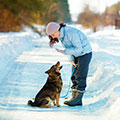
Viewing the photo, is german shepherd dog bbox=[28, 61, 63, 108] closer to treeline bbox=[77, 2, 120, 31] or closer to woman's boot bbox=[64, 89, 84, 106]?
woman's boot bbox=[64, 89, 84, 106]

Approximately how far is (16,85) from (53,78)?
218 centimetres

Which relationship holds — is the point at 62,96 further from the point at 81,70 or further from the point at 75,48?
the point at 75,48

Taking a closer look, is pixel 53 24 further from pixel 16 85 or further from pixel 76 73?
pixel 16 85

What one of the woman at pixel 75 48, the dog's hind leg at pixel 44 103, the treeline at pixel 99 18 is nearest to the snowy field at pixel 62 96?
the dog's hind leg at pixel 44 103

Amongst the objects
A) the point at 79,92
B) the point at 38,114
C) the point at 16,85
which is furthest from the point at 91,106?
the point at 16,85

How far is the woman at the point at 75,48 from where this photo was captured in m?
4.82

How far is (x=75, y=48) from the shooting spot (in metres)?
4.88

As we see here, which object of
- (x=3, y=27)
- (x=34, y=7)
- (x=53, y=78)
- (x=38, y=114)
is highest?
(x=34, y=7)

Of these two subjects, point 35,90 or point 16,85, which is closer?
point 35,90

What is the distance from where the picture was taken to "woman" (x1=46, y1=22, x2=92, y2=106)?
A: 4824 mm

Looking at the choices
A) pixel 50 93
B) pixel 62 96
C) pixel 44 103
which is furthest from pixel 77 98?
pixel 62 96

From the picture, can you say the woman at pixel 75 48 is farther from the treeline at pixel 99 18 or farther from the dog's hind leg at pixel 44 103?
the treeline at pixel 99 18

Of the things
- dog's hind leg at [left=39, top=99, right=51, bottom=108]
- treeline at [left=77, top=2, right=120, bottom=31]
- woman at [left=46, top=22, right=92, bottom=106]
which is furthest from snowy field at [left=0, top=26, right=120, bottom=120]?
treeline at [left=77, top=2, right=120, bottom=31]

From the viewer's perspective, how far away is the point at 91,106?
518cm
